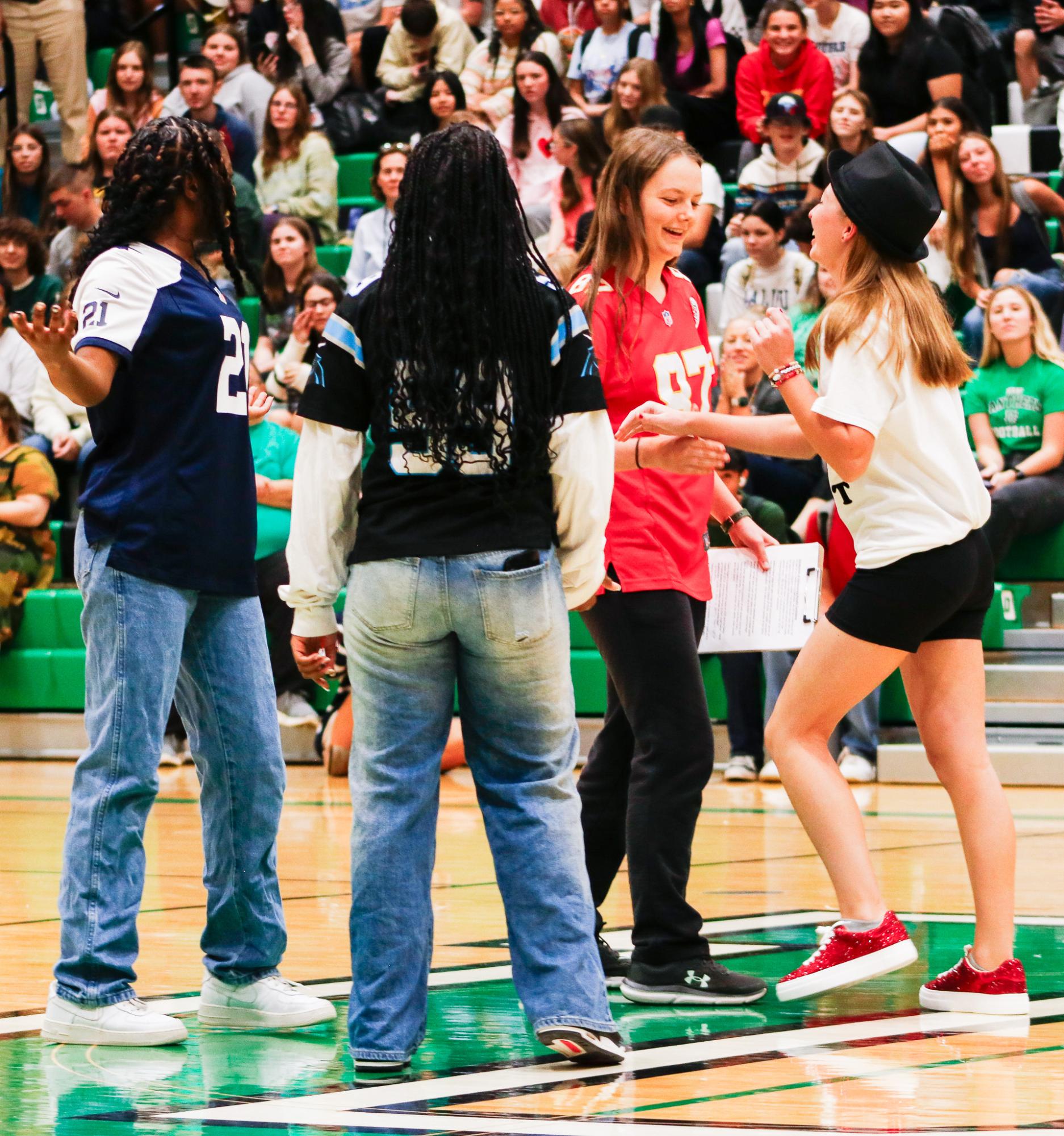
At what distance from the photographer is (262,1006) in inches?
150

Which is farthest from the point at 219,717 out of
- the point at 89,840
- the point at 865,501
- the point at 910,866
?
the point at 910,866

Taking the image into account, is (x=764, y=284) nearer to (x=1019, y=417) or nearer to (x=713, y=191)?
(x=713, y=191)

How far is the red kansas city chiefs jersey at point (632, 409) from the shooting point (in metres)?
4.04

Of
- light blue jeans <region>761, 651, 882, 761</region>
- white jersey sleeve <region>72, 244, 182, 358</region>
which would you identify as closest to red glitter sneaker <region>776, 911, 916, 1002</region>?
white jersey sleeve <region>72, 244, 182, 358</region>

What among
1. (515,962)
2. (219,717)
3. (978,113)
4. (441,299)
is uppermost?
(978,113)

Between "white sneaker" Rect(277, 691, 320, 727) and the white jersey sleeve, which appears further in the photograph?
"white sneaker" Rect(277, 691, 320, 727)

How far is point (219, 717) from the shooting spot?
12.6 feet

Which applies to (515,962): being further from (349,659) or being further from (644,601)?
(644,601)

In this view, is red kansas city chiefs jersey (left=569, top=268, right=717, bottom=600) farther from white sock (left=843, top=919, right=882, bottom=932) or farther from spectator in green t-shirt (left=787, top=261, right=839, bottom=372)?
spectator in green t-shirt (left=787, top=261, right=839, bottom=372)

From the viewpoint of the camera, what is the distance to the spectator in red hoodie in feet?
35.5

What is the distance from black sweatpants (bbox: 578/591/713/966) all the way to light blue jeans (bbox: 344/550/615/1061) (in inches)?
24.9

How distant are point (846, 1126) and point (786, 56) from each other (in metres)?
8.87

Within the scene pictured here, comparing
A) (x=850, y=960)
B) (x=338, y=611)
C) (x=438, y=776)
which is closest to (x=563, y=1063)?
(x=438, y=776)

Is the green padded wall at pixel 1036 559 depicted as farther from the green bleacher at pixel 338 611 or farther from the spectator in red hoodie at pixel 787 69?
the spectator in red hoodie at pixel 787 69
